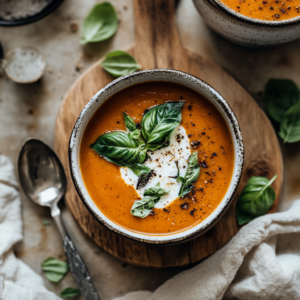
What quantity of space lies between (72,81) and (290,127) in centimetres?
132

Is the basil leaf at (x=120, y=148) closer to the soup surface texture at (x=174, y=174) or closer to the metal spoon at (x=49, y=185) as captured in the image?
the soup surface texture at (x=174, y=174)

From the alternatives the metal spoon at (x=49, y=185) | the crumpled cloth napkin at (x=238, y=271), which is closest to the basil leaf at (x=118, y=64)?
the metal spoon at (x=49, y=185)

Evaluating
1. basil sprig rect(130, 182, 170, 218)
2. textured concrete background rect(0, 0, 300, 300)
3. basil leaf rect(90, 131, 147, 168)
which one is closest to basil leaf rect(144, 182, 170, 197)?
basil sprig rect(130, 182, 170, 218)

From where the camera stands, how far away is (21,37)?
2133 millimetres

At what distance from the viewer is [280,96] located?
6.48ft

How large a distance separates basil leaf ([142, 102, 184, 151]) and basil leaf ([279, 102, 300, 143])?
2.25 feet

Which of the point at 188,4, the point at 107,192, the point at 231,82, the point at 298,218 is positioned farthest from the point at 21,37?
the point at 298,218

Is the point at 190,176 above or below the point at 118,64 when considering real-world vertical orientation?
below

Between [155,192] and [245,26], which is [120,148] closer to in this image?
[155,192]

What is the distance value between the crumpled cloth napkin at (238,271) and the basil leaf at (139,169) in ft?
1.90

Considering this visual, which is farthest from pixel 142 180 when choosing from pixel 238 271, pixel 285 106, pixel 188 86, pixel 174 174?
pixel 285 106

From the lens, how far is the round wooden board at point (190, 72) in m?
1.83

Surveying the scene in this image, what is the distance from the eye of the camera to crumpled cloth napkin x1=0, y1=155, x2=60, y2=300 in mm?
1857

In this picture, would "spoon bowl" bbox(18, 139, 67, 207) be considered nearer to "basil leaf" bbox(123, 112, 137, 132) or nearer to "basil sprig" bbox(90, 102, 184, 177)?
"basil sprig" bbox(90, 102, 184, 177)
